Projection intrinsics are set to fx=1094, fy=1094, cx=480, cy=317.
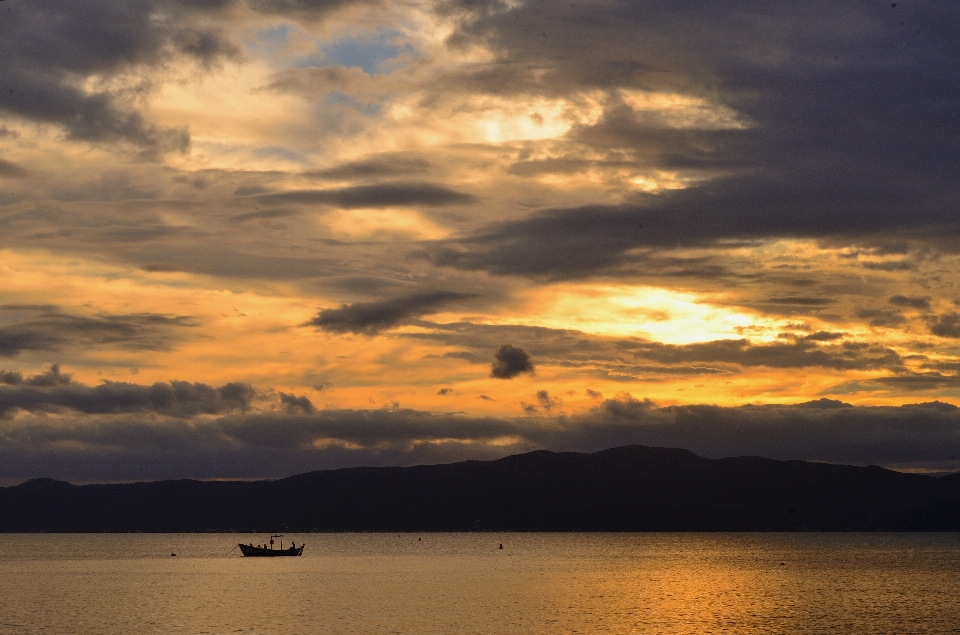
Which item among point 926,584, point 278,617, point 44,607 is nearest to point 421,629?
point 278,617

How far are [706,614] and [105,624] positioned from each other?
70.2 m

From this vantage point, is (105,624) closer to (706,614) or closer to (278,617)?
(278,617)

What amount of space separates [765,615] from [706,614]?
22.8 ft

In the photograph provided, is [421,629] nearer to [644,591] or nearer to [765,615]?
[765,615]

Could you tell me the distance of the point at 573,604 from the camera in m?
145

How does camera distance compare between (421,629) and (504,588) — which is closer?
(421,629)

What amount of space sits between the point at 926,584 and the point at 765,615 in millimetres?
72049

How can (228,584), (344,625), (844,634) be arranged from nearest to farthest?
(844,634)
(344,625)
(228,584)

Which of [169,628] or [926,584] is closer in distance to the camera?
[169,628]

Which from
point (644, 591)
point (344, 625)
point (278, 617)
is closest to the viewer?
point (344, 625)

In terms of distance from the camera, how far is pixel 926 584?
18888 cm

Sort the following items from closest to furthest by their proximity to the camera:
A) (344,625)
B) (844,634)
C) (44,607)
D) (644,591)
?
(844,634), (344,625), (44,607), (644,591)

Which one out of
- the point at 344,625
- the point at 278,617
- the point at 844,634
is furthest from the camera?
the point at 278,617

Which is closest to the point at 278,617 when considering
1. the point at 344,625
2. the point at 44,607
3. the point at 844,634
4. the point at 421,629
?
the point at 344,625
